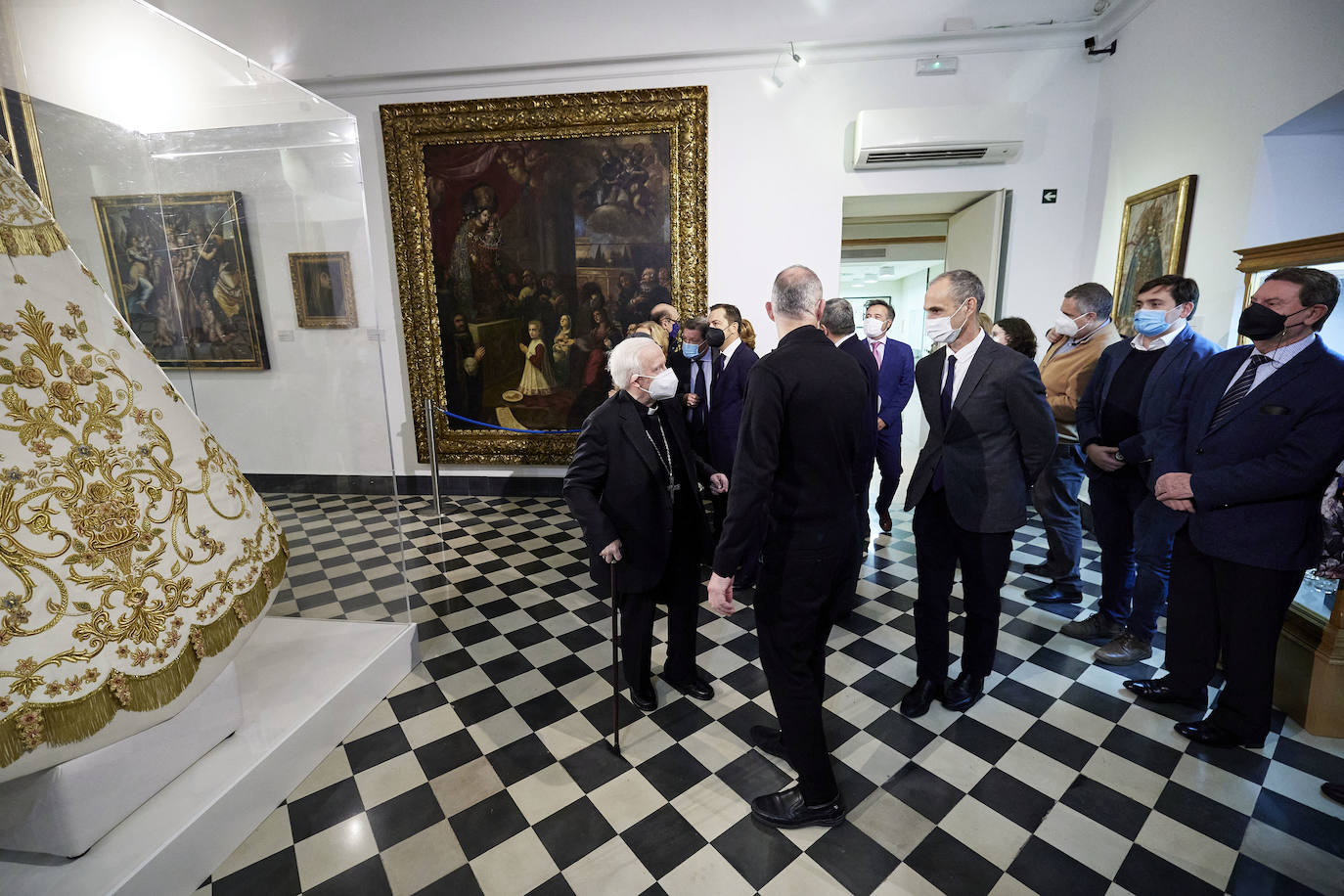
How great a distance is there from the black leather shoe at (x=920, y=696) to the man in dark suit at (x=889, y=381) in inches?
68.6

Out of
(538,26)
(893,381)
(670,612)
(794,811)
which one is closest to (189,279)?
(670,612)

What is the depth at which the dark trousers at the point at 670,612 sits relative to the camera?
271 centimetres

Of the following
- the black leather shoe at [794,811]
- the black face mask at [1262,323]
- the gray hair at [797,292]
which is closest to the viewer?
the gray hair at [797,292]

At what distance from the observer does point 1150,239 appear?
15.2ft

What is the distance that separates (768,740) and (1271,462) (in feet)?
7.81

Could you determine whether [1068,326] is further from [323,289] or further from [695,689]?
[323,289]

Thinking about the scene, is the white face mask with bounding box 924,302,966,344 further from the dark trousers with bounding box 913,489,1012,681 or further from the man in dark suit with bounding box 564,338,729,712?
the man in dark suit with bounding box 564,338,729,712

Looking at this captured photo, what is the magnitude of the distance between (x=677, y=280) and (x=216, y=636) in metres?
5.08

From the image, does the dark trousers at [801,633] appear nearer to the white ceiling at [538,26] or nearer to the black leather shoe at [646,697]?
→ the black leather shoe at [646,697]

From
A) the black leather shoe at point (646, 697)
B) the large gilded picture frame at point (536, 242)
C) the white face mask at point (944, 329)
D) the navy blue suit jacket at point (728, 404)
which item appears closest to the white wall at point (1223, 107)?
the white face mask at point (944, 329)

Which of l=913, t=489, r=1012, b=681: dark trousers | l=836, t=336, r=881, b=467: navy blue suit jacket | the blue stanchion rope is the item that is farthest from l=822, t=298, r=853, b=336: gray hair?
the blue stanchion rope

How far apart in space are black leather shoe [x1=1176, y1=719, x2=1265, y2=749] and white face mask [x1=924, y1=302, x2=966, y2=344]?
211cm

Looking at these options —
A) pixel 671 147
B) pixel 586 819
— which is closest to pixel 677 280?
Result: pixel 671 147

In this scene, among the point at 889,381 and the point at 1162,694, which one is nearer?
the point at 1162,694
